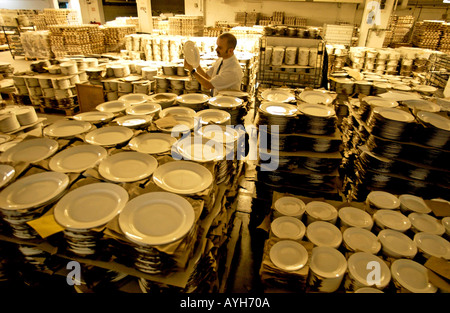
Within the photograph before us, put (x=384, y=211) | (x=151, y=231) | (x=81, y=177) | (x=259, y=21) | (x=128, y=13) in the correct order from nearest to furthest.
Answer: (x=151, y=231), (x=81, y=177), (x=384, y=211), (x=259, y=21), (x=128, y=13)

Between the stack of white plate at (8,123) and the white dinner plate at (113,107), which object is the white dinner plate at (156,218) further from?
the stack of white plate at (8,123)

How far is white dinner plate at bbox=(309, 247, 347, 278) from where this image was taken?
6.27 ft

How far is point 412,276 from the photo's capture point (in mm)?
1929

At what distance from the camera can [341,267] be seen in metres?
1.95

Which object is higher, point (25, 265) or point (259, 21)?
point (259, 21)

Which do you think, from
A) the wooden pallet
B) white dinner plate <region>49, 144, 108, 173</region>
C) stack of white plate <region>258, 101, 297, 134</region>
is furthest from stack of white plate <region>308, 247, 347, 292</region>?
the wooden pallet

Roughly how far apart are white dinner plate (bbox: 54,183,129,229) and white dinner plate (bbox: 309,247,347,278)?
148cm

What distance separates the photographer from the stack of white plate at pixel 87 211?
57.1 inches

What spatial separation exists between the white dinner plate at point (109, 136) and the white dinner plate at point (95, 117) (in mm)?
293

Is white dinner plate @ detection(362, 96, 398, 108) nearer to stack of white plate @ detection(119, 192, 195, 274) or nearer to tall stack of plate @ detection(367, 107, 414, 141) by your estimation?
tall stack of plate @ detection(367, 107, 414, 141)

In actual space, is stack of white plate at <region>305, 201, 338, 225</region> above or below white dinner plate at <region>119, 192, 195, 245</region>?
below
